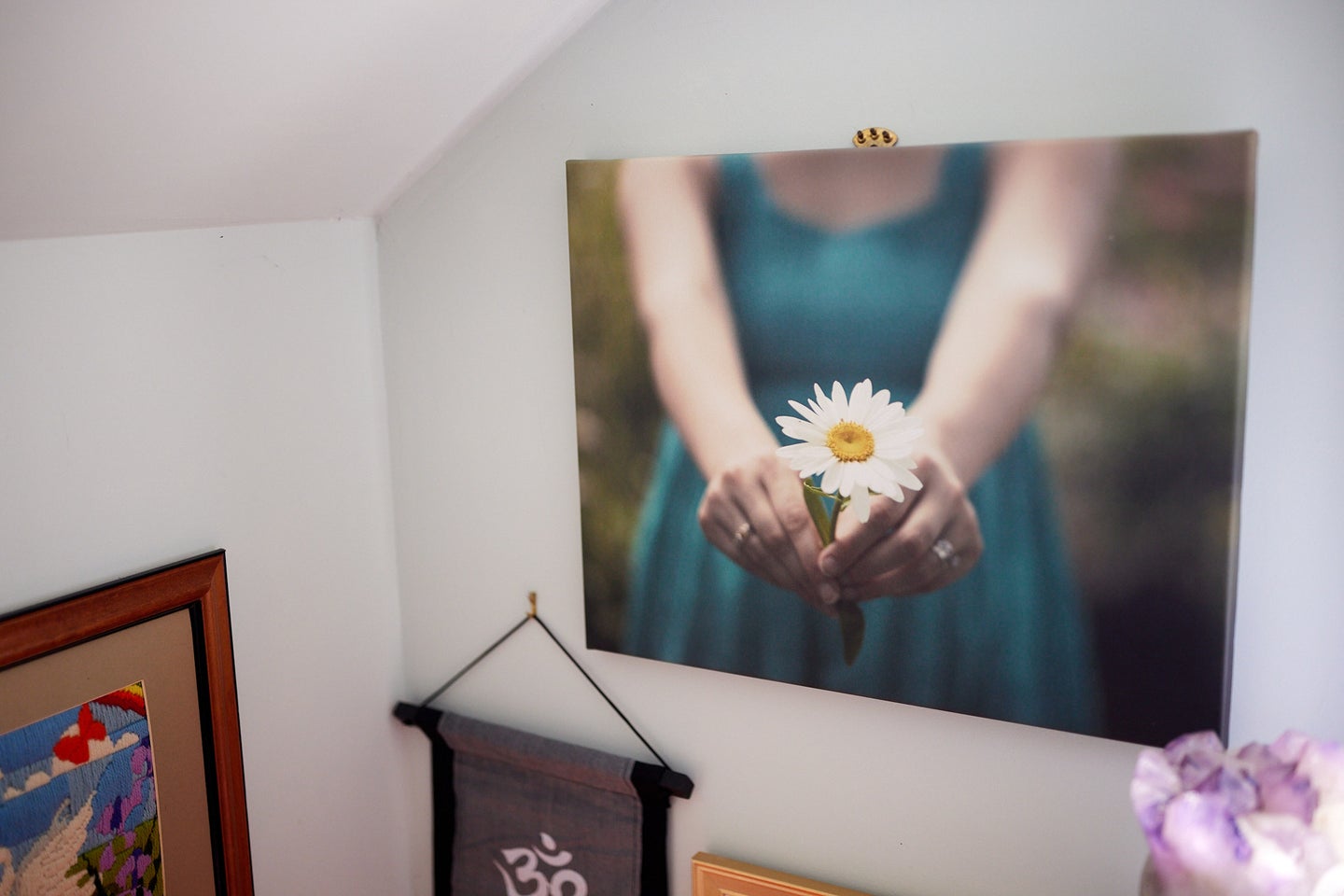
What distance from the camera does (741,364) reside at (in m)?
1.35

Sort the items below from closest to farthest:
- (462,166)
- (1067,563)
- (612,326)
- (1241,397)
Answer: (1241,397), (1067,563), (612,326), (462,166)

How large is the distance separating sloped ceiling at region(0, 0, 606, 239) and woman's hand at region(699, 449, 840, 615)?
2.07 ft

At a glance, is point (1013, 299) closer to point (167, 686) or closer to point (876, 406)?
point (876, 406)

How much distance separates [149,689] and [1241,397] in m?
1.31

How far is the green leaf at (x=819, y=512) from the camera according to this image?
52.5 inches

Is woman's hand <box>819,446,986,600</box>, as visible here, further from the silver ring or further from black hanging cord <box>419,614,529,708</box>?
black hanging cord <box>419,614,529,708</box>

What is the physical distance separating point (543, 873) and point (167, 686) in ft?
2.12

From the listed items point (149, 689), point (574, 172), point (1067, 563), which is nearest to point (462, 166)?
point (574, 172)

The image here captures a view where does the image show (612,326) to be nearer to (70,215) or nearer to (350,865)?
(70,215)

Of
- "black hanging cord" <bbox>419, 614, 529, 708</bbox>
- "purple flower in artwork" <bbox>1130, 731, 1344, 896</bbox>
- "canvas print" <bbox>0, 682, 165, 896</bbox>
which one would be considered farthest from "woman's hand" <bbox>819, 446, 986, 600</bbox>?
"canvas print" <bbox>0, 682, 165, 896</bbox>

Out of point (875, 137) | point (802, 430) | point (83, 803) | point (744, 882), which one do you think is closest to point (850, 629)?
point (802, 430)

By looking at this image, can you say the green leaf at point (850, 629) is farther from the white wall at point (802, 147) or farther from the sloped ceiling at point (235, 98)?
the sloped ceiling at point (235, 98)

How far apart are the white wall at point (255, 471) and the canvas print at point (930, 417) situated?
0.41 meters

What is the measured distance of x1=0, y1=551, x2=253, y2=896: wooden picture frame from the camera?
1.17m
